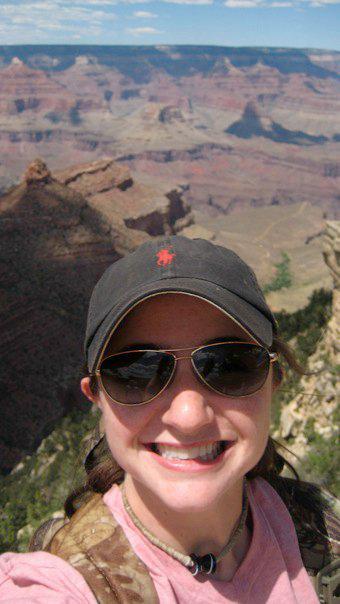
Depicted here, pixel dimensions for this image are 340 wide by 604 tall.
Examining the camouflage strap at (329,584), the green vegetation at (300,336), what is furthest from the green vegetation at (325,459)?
the camouflage strap at (329,584)

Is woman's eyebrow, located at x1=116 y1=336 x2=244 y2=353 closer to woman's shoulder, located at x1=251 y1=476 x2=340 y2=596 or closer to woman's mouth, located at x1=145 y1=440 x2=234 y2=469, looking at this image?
woman's mouth, located at x1=145 y1=440 x2=234 y2=469

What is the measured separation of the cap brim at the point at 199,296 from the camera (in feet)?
8.20

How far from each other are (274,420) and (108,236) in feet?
118

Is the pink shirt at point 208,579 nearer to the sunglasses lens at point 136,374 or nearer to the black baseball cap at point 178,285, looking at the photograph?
the sunglasses lens at point 136,374

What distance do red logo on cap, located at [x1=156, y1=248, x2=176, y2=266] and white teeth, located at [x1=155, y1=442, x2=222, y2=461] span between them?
0.93 m

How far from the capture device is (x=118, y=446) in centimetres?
273

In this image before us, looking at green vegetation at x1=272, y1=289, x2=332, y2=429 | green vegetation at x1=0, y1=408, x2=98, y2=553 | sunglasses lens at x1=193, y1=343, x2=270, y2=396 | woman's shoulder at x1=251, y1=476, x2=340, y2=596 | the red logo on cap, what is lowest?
green vegetation at x1=0, y1=408, x2=98, y2=553

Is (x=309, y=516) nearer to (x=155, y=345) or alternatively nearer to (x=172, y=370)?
(x=172, y=370)

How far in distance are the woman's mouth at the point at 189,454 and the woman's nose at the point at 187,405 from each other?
0.12 m

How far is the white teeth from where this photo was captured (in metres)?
2.66

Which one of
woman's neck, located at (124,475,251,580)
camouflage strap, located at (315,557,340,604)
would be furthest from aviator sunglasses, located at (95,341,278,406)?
camouflage strap, located at (315,557,340,604)

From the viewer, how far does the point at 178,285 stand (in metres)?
2.51

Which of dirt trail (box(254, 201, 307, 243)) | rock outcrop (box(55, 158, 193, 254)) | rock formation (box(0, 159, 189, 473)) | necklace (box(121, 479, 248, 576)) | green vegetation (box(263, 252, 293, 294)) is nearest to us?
necklace (box(121, 479, 248, 576))

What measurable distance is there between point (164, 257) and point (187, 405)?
74 centimetres
